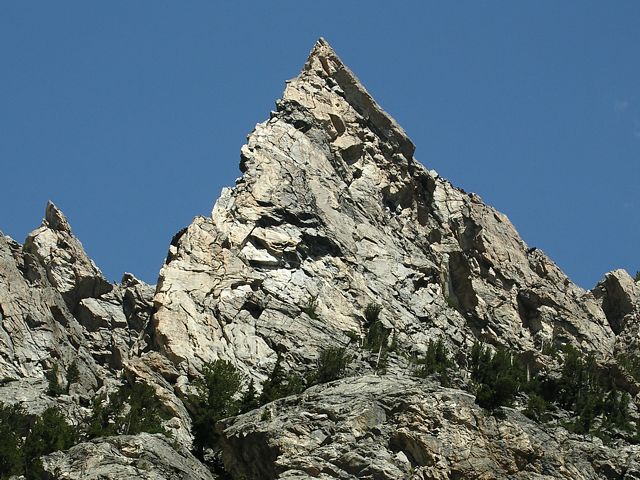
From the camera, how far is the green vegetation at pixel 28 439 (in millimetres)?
86750

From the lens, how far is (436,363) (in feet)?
381

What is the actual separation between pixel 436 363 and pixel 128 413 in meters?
30.2

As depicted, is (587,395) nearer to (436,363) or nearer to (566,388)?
(566,388)

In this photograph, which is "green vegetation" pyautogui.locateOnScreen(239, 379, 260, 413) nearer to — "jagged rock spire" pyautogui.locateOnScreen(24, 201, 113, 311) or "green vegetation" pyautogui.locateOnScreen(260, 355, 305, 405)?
"green vegetation" pyautogui.locateOnScreen(260, 355, 305, 405)

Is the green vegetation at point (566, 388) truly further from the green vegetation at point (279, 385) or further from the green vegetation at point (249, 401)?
the green vegetation at point (249, 401)

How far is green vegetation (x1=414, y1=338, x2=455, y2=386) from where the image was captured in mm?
111188

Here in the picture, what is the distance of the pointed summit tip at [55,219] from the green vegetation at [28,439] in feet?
133

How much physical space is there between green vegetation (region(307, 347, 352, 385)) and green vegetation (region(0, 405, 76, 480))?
20856 millimetres

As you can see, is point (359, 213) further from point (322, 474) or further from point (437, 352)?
point (322, 474)

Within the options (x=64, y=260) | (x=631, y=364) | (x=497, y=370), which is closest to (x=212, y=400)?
(x=497, y=370)

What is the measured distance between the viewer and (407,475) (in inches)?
3455

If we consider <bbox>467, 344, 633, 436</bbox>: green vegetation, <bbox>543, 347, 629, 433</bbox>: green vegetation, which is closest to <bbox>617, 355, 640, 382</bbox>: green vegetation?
<bbox>467, 344, 633, 436</bbox>: green vegetation

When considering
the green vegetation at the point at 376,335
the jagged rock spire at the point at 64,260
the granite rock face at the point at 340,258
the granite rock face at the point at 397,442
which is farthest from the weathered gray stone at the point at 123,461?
the jagged rock spire at the point at 64,260

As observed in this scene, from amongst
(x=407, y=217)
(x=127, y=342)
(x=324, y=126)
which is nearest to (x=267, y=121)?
(x=324, y=126)
